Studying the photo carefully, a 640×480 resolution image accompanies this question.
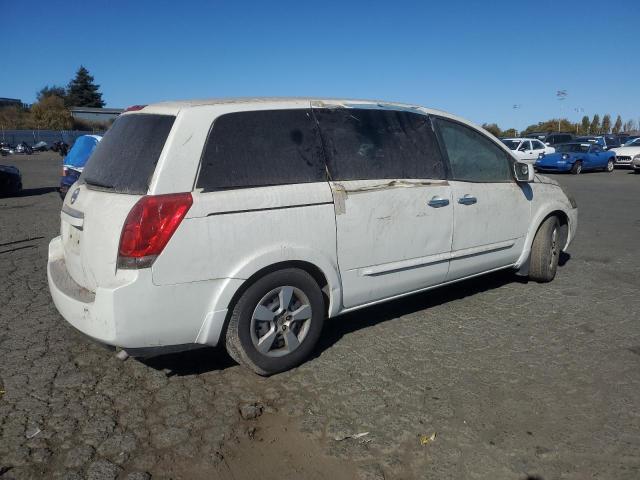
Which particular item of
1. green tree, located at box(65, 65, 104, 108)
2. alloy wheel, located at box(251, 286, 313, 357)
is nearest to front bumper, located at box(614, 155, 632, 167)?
alloy wheel, located at box(251, 286, 313, 357)

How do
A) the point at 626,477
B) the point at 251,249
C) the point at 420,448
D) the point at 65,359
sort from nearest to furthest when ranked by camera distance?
1. the point at 626,477
2. the point at 420,448
3. the point at 251,249
4. the point at 65,359

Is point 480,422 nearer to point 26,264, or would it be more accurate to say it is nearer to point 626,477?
point 626,477

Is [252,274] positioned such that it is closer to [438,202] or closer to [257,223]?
[257,223]

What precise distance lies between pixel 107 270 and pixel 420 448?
2036mm

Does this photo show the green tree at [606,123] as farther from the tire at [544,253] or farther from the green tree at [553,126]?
the tire at [544,253]

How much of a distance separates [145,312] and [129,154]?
1.07m

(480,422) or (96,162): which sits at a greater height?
(96,162)

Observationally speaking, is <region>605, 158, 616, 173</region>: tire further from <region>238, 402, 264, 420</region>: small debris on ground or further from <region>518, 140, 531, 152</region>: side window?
<region>238, 402, 264, 420</region>: small debris on ground

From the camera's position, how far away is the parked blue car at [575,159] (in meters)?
25.3

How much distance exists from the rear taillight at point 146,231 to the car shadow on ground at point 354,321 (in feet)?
3.52

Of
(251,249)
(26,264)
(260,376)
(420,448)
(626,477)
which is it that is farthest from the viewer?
(26,264)

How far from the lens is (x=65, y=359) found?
4074mm

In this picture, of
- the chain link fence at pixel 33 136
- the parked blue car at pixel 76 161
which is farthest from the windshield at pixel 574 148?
the chain link fence at pixel 33 136

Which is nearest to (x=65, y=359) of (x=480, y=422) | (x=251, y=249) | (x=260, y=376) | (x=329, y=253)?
(x=260, y=376)
